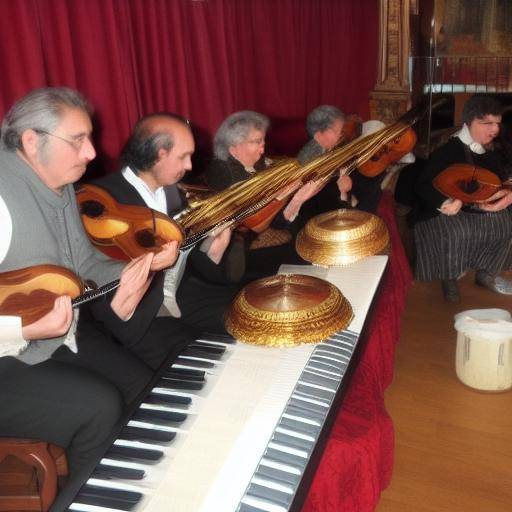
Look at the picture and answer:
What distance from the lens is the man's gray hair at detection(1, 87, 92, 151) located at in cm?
154

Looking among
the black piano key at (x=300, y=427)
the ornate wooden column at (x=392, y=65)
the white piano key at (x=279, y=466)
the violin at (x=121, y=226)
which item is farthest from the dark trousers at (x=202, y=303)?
the ornate wooden column at (x=392, y=65)

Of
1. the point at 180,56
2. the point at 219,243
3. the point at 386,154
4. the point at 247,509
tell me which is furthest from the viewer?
the point at 386,154

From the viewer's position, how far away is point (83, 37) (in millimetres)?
2518

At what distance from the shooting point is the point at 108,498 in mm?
1092

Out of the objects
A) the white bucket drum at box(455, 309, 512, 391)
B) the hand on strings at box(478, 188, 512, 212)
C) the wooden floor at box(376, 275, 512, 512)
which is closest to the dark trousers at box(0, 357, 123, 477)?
the wooden floor at box(376, 275, 512, 512)

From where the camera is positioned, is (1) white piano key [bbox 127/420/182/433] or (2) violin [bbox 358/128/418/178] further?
(2) violin [bbox 358/128/418/178]

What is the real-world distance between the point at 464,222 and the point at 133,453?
2.85 metres

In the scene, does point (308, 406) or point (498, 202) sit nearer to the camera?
point (308, 406)

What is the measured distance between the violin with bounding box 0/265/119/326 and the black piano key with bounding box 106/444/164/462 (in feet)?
1.14

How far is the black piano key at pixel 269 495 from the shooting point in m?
1.07

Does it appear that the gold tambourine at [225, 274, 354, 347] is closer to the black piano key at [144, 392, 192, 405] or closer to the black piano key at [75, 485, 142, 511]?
the black piano key at [144, 392, 192, 405]

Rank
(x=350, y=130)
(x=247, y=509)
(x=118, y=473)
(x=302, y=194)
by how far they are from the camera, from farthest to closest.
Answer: (x=350, y=130), (x=302, y=194), (x=118, y=473), (x=247, y=509)

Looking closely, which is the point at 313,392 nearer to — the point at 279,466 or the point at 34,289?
the point at 279,466

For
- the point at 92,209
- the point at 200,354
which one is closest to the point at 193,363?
the point at 200,354
